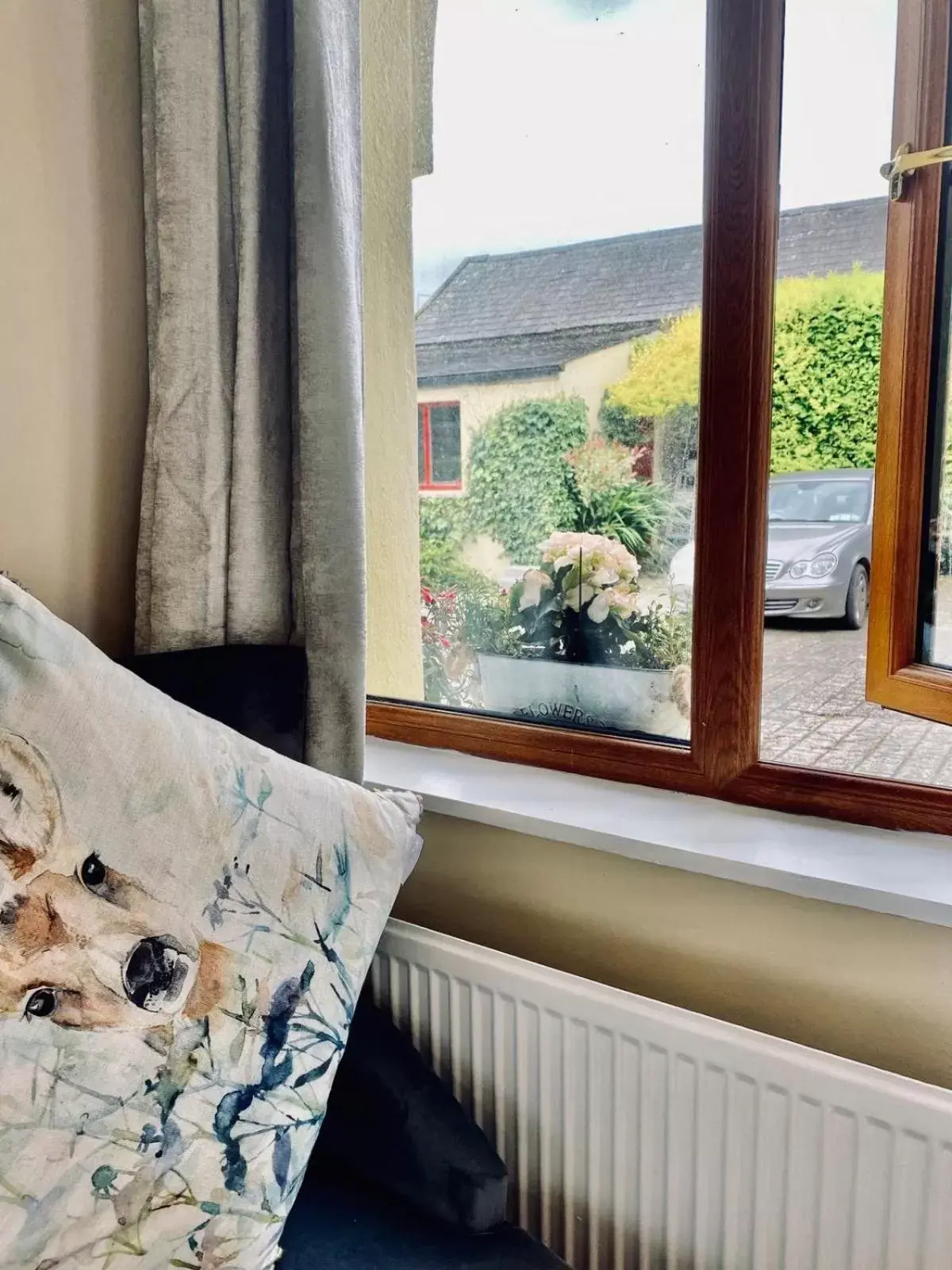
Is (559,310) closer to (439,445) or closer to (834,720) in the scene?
(439,445)

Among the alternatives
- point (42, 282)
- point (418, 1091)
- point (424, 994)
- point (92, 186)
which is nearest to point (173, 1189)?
point (418, 1091)


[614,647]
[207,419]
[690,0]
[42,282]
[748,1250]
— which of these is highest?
[690,0]

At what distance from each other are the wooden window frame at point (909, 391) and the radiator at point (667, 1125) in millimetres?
424

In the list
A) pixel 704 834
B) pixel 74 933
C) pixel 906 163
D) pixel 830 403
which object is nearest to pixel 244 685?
pixel 74 933

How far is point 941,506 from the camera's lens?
3.28 ft

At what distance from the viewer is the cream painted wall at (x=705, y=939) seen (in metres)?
0.96

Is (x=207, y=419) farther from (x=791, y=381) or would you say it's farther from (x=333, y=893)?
(x=791, y=381)

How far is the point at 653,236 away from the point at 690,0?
281 mm

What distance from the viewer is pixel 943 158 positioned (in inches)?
36.1

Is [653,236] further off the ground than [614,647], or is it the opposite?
[653,236]

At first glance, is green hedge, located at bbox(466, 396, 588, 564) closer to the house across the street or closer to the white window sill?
the house across the street

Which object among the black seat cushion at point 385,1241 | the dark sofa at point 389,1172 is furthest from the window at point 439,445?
the black seat cushion at point 385,1241

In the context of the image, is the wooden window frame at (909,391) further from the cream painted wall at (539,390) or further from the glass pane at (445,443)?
the glass pane at (445,443)

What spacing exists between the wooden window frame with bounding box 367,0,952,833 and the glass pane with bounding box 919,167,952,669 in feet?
0.11
